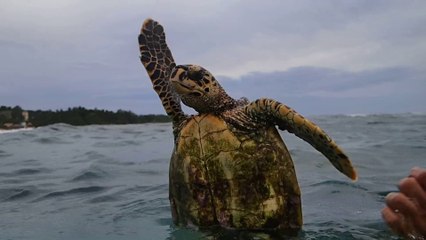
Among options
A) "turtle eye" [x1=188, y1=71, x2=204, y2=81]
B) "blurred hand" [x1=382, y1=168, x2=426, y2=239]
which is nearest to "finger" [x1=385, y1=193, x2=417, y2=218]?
"blurred hand" [x1=382, y1=168, x2=426, y2=239]

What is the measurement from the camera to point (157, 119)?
42250mm

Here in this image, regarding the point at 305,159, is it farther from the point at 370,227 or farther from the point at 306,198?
the point at 370,227

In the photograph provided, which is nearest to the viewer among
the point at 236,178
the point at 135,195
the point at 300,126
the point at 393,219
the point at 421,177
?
the point at 421,177

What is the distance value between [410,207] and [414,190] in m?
0.13

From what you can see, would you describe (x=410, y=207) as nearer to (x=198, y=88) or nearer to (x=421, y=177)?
(x=421, y=177)

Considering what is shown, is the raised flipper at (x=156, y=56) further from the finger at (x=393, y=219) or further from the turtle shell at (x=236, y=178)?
the finger at (x=393, y=219)

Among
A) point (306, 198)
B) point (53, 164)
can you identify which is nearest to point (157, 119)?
point (53, 164)

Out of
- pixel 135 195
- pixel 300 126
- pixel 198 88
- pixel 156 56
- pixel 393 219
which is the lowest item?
pixel 135 195

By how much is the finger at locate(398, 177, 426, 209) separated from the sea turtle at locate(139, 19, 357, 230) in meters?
0.53

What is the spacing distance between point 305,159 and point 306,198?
12.0ft

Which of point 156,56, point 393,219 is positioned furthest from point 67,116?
point 393,219

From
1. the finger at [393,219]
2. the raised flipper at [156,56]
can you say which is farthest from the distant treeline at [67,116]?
the finger at [393,219]

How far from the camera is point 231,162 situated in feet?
11.5

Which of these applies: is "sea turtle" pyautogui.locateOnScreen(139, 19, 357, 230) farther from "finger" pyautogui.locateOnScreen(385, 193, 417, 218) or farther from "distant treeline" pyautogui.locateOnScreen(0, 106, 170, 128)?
"distant treeline" pyautogui.locateOnScreen(0, 106, 170, 128)
